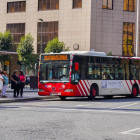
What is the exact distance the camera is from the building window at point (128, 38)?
58281 millimetres

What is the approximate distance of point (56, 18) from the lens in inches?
2325

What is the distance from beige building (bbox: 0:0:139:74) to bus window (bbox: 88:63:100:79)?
34669 millimetres

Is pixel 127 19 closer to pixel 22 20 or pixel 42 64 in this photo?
pixel 22 20

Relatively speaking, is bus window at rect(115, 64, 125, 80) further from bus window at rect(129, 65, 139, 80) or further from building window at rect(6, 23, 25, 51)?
building window at rect(6, 23, 25, 51)

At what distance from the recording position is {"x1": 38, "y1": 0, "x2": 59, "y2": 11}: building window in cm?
5947

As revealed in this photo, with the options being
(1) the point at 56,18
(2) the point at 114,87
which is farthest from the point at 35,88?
(1) the point at 56,18

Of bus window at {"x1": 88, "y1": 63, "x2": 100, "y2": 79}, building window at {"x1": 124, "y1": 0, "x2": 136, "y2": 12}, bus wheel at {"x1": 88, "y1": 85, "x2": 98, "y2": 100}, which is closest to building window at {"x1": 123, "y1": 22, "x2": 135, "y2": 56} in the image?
building window at {"x1": 124, "y1": 0, "x2": 136, "y2": 12}

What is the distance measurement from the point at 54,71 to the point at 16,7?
1715 inches

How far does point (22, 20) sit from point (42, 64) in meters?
41.4

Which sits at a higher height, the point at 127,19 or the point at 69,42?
the point at 127,19

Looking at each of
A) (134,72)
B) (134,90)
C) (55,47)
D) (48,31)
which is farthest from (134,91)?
(48,31)

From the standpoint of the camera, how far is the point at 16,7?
62125mm

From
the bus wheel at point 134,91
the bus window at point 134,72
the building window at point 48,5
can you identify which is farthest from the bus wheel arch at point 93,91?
the building window at point 48,5

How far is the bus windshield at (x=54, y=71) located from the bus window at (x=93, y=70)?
5.45 feet
